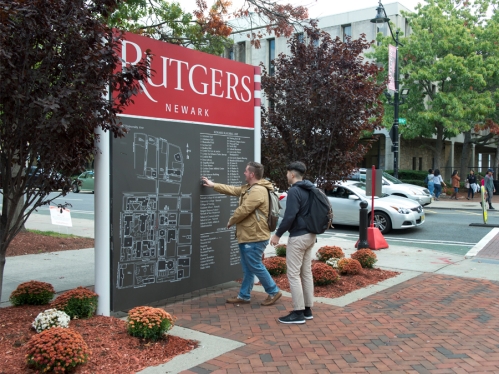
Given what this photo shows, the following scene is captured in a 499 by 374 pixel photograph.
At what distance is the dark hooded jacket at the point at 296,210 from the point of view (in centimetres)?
536

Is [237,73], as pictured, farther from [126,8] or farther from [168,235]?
[126,8]

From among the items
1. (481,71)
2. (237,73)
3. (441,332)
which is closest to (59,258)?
(237,73)

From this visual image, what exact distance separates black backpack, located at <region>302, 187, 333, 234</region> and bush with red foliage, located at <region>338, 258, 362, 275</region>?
2.44 meters

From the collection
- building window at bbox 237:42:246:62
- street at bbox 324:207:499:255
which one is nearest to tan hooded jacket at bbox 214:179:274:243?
street at bbox 324:207:499:255

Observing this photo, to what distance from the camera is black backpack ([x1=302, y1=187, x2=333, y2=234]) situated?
538 cm

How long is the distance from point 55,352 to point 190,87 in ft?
11.9

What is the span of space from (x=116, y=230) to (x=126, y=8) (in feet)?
21.9

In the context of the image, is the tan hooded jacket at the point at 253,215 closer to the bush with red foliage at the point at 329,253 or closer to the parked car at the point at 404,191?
the bush with red foliage at the point at 329,253

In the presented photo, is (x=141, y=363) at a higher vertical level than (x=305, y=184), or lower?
lower

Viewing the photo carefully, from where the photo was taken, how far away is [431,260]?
31.7 ft

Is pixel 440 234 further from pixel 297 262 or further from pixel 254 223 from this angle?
pixel 297 262

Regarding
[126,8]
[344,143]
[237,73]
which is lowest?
[344,143]

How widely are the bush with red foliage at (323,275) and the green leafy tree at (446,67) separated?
22.0 m

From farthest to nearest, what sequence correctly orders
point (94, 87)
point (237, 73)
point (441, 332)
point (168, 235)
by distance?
point (237, 73) < point (168, 235) < point (441, 332) < point (94, 87)
